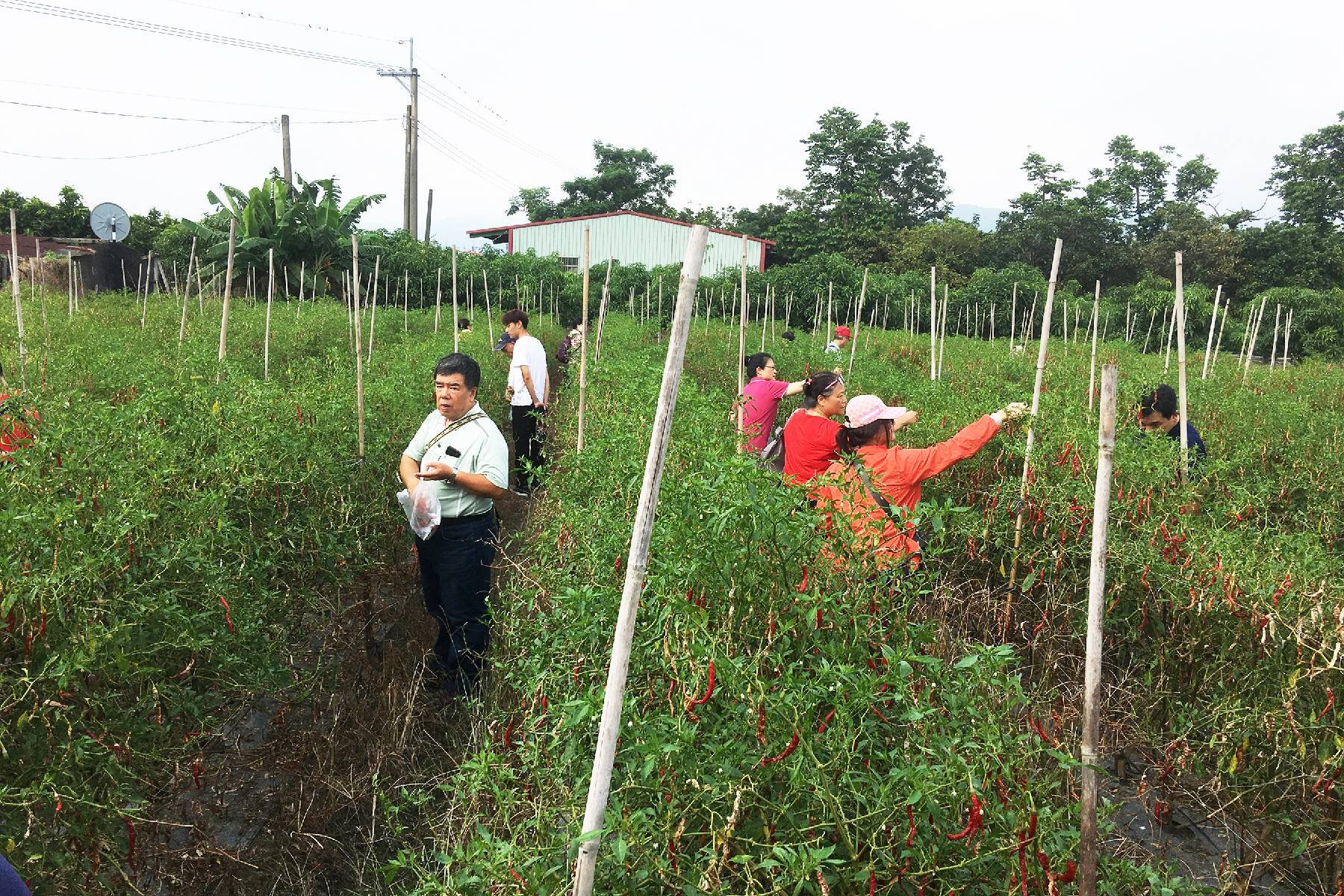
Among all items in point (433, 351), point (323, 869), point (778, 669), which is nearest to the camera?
point (778, 669)

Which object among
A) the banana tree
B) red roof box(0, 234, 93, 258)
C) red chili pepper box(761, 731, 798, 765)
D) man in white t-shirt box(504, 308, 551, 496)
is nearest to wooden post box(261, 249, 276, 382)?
man in white t-shirt box(504, 308, 551, 496)

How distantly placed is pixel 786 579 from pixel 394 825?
1.19 metres

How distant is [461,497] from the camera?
3537 mm

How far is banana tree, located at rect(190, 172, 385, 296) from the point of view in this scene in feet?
63.5

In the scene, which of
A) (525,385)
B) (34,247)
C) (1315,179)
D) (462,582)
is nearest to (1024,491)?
(462,582)

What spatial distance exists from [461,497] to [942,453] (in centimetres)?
209

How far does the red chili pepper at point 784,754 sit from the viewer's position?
168 centimetres

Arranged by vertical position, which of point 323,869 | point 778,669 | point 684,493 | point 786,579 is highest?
point 684,493

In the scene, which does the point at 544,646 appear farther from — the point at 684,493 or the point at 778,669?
the point at 778,669

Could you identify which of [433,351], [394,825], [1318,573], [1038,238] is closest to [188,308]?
[433,351]

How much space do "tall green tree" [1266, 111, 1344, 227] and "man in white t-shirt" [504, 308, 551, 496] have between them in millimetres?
43307

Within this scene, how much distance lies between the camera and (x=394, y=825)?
2018mm

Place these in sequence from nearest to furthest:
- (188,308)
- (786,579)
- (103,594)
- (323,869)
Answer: (786,579)
(103,594)
(323,869)
(188,308)

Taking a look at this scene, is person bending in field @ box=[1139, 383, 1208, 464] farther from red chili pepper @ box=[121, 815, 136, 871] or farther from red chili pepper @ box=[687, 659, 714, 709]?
red chili pepper @ box=[121, 815, 136, 871]
